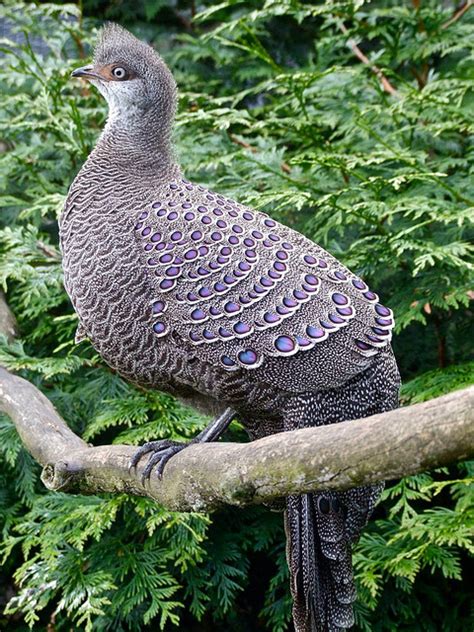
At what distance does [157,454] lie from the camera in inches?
90.1

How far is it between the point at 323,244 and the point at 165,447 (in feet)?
4.66

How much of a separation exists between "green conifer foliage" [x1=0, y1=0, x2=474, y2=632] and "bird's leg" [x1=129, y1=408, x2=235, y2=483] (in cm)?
41

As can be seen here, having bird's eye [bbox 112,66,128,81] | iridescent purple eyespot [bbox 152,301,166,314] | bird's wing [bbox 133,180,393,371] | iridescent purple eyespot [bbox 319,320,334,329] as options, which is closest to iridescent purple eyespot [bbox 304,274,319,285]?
bird's wing [bbox 133,180,393,371]

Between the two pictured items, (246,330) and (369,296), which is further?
(369,296)

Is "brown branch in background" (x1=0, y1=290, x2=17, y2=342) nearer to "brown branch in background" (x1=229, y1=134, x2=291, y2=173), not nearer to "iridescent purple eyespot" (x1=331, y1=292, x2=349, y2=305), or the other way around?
"brown branch in background" (x1=229, y1=134, x2=291, y2=173)

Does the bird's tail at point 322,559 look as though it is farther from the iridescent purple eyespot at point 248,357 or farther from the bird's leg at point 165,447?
the iridescent purple eyespot at point 248,357

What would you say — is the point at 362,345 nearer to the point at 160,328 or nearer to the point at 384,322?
the point at 384,322

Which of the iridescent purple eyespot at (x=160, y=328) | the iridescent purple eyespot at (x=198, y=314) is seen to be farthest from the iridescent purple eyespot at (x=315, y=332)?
the iridescent purple eyespot at (x=160, y=328)

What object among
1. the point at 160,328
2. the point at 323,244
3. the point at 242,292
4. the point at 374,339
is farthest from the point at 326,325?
the point at 323,244

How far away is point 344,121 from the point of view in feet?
11.9

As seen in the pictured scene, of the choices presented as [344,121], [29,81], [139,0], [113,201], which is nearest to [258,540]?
[113,201]

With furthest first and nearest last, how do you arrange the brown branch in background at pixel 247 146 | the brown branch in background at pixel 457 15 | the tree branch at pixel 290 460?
1. the brown branch in background at pixel 457 15
2. the brown branch in background at pixel 247 146
3. the tree branch at pixel 290 460

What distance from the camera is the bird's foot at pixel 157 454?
225 centimetres

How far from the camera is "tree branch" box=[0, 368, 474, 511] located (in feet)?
4.81
